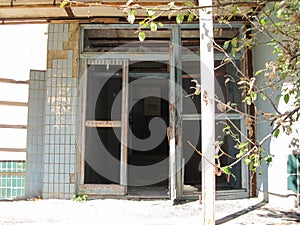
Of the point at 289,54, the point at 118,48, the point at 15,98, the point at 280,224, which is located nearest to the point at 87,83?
the point at 118,48

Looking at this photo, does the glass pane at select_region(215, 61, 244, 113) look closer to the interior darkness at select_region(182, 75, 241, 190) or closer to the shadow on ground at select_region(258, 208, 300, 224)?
the interior darkness at select_region(182, 75, 241, 190)

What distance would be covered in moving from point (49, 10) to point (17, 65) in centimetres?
130

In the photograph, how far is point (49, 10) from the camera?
4.32 m

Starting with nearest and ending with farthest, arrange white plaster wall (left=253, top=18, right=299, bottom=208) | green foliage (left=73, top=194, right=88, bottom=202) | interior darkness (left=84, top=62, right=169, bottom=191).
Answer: white plaster wall (left=253, top=18, right=299, bottom=208), green foliage (left=73, top=194, right=88, bottom=202), interior darkness (left=84, top=62, right=169, bottom=191)

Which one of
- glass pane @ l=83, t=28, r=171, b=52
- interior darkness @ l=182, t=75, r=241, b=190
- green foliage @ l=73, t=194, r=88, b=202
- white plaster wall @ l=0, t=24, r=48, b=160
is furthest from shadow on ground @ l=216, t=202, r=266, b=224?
white plaster wall @ l=0, t=24, r=48, b=160

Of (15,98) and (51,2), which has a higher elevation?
(51,2)

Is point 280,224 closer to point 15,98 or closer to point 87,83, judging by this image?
point 87,83

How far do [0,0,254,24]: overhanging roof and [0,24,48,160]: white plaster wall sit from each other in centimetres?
74

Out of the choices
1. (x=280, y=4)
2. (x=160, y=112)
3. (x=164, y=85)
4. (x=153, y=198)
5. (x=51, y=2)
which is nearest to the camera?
(x=280, y=4)

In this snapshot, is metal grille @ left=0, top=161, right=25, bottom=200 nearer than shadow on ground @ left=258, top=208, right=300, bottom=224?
No

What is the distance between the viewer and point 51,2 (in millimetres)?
4090

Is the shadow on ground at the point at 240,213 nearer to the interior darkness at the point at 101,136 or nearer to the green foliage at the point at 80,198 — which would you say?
the green foliage at the point at 80,198

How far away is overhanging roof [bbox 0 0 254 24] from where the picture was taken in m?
4.09

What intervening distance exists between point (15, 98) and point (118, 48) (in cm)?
182
